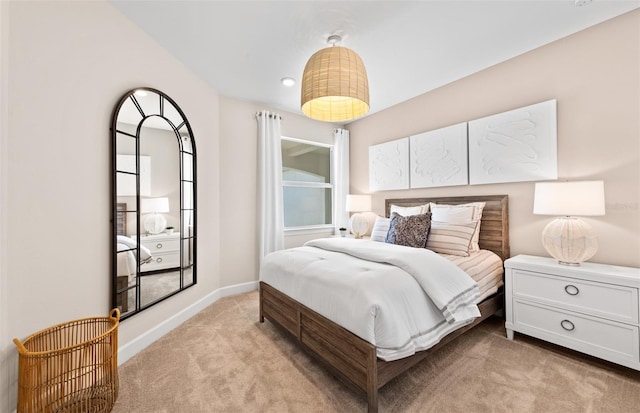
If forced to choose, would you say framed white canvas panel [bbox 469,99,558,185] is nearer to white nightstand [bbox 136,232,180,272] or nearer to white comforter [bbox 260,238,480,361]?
white comforter [bbox 260,238,480,361]

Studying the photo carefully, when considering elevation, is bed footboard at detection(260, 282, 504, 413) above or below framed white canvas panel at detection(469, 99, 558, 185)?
below

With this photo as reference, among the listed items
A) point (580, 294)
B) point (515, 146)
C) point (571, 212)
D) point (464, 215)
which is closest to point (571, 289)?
point (580, 294)

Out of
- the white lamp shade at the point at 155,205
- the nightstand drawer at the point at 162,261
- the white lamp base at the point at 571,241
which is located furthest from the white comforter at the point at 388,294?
the white lamp shade at the point at 155,205

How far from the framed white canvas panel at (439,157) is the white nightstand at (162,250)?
291cm

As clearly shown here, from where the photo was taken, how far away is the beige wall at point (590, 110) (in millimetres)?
2006

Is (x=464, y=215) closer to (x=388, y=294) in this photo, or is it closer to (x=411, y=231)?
(x=411, y=231)

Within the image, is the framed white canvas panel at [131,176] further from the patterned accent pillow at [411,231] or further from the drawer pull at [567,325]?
the drawer pull at [567,325]

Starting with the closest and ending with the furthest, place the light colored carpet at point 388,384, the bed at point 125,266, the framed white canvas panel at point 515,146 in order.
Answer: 1. the light colored carpet at point 388,384
2. the bed at point 125,266
3. the framed white canvas panel at point 515,146

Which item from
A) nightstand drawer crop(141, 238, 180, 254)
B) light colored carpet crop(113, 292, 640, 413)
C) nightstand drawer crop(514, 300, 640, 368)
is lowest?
light colored carpet crop(113, 292, 640, 413)

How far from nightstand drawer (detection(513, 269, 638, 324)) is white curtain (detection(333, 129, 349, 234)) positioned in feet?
8.52

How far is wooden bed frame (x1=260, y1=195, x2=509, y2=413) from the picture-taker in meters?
1.42

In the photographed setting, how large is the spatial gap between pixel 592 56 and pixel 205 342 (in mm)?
4004

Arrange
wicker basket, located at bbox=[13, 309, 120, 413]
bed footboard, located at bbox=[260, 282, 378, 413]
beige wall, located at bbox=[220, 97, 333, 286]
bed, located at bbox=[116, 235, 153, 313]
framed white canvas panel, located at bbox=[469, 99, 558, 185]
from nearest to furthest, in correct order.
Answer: wicker basket, located at bbox=[13, 309, 120, 413], bed footboard, located at bbox=[260, 282, 378, 413], bed, located at bbox=[116, 235, 153, 313], framed white canvas panel, located at bbox=[469, 99, 558, 185], beige wall, located at bbox=[220, 97, 333, 286]

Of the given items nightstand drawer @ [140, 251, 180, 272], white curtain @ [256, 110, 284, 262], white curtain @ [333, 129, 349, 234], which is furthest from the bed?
white curtain @ [333, 129, 349, 234]
